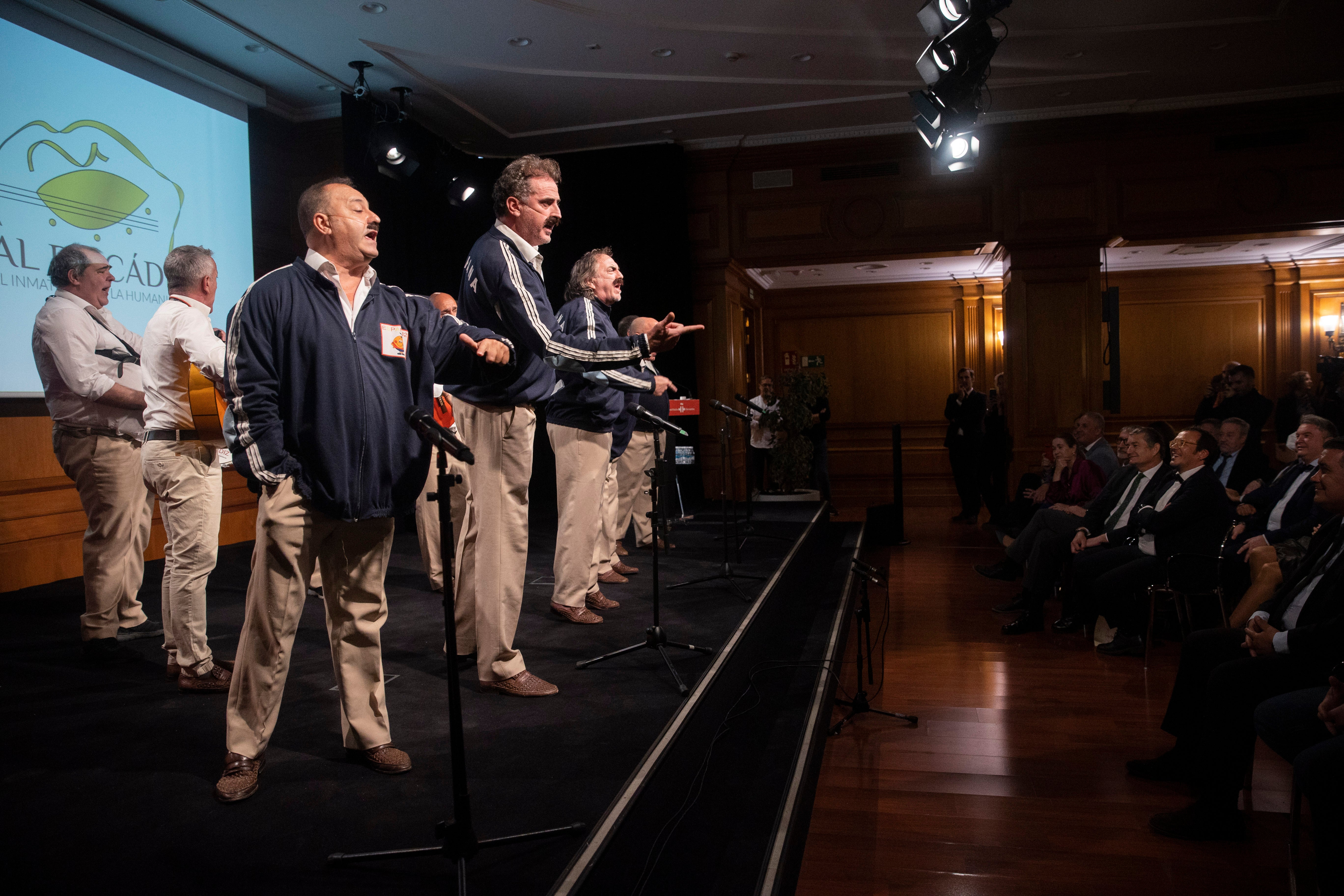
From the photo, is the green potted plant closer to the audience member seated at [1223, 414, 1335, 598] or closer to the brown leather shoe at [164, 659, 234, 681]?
the audience member seated at [1223, 414, 1335, 598]

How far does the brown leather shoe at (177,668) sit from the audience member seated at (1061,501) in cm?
407

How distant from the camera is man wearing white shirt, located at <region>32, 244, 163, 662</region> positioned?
300 centimetres

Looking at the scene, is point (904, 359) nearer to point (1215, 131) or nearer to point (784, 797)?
point (1215, 131)

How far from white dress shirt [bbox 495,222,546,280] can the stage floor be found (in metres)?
1.27

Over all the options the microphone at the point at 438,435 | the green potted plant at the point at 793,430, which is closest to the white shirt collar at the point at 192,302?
the microphone at the point at 438,435

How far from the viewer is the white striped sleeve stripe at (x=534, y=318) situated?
7.93ft

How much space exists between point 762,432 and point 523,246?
18.3 ft

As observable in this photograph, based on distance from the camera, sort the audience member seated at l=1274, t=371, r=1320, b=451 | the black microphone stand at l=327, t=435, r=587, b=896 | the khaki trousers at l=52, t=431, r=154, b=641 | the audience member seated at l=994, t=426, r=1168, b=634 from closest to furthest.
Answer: the black microphone stand at l=327, t=435, r=587, b=896 → the khaki trousers at l=52, t=431, r=154, b=641 → the audience member seated at l=994, t=426, r=1168, b=634 → the audience member seated at l=1274, t=371, r=1320, b=451

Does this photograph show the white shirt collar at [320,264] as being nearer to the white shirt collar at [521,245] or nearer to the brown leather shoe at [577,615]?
the white shirt collar at [521,245]

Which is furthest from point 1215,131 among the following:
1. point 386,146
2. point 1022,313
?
point 386,146

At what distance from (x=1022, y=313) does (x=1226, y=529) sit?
4.15 m

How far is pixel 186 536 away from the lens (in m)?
2.57

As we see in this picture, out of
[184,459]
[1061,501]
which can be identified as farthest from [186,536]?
[1061,501]

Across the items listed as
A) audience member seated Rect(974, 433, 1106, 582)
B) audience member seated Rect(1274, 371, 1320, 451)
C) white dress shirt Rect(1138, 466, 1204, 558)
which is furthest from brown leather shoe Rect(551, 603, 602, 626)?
audience member seated Rect(1274, 371, 1320, 451)
